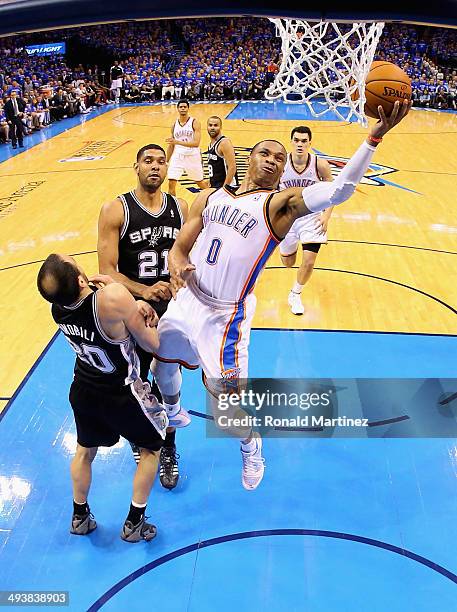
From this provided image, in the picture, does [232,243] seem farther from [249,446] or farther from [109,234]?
[249,446]

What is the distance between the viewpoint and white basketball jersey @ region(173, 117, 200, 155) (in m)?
9.37

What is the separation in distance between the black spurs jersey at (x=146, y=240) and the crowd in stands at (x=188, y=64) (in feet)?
56.5

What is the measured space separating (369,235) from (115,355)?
6.28m

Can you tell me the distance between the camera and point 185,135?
371 inches

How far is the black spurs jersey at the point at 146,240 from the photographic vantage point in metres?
3.83

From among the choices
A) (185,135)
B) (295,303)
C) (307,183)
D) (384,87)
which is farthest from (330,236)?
(384,87)

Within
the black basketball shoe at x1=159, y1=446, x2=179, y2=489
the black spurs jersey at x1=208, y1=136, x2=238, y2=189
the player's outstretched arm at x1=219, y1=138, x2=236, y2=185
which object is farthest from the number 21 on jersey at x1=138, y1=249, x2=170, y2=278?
the black spurs jersey at x1=208, y1=136, x2=238, y2=189

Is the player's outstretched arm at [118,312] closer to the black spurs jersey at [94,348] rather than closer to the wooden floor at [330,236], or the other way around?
the black spurs jersey at [94,348]

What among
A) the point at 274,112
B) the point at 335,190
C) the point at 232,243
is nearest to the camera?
the point at 335,190

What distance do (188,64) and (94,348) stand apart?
2780 centimetres

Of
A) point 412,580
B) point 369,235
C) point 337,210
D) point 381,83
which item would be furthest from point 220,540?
point 337,210

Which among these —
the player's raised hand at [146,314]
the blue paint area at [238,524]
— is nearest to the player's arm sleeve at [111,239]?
the player's raised hand at [146,314]

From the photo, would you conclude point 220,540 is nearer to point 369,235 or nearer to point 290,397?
point 290,397

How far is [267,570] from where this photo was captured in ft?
10.7
